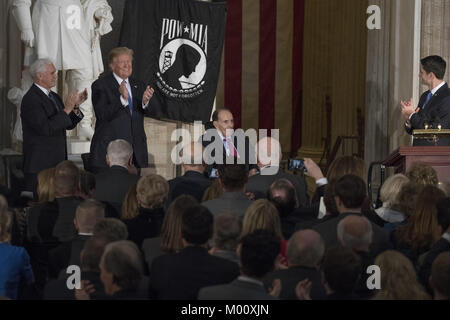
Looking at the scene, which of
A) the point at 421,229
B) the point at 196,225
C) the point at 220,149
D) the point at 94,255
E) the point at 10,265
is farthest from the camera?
the point at 220,149

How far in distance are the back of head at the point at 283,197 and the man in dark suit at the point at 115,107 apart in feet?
9.68

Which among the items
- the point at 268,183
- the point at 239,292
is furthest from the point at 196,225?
the point at 268,183

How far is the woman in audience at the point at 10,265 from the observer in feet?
16.3

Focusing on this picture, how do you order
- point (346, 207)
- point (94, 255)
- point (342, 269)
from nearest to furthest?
point (342, 269)
point (94, 255)
point (346, 207)

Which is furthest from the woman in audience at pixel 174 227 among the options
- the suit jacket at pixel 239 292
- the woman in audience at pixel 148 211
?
the suit jacket at pixel 239 292

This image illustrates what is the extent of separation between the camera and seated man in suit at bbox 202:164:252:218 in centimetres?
584

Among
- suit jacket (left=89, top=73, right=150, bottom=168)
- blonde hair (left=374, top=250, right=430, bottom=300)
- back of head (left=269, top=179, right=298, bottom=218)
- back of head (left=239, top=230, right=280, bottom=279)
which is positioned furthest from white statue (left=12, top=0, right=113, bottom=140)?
blonde hair (left=374, top=250, right=430, bottom=300)

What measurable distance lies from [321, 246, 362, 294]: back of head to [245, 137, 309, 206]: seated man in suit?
2.47 metres

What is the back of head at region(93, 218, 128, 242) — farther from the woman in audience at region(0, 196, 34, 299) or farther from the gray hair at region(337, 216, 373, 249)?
the gray hair at region(337, 216, 373, 249)

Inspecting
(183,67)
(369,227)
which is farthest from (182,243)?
(183,67)

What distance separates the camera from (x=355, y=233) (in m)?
4.85

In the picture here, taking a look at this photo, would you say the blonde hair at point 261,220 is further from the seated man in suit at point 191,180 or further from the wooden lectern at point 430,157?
the wooden lectern at point 430,157

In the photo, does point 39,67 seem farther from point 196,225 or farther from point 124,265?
point 124,265

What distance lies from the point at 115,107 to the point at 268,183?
2.26 meters
